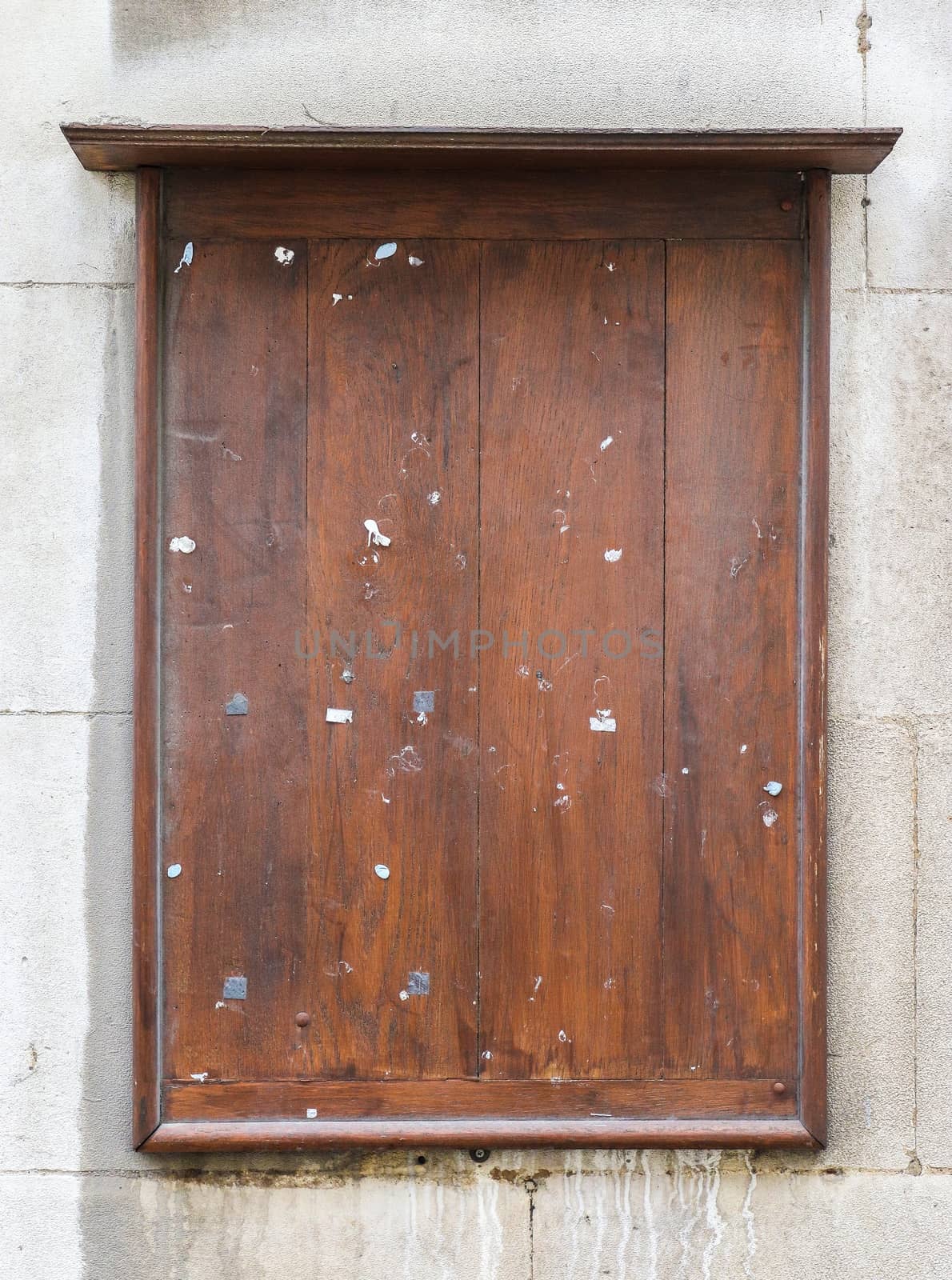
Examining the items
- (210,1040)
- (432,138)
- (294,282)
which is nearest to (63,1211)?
(210,1040)

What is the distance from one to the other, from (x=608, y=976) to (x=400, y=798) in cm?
61

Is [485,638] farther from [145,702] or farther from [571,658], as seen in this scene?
[145,702]

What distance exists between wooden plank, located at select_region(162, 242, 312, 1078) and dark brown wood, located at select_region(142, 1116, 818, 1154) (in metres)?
0.32

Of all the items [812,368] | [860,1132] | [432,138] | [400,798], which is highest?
[432,138]

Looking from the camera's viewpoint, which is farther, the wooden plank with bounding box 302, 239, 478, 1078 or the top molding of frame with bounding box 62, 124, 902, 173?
the wooden plank with bounding box 302, 239, 478, 1078

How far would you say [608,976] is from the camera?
2100 mm

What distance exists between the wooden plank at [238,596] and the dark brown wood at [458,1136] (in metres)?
0.32

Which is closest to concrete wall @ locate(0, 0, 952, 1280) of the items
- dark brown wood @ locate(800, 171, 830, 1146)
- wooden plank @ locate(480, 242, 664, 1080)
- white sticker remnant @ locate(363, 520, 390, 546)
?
dark brown wood @ locate(800, 171, 830, 1146)

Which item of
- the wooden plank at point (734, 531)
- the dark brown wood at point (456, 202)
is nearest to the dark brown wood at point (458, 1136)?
the wooden plank at point (734, 531)

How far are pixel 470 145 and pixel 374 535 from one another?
0.84 metres

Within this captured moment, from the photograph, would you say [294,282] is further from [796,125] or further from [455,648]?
[796,125]

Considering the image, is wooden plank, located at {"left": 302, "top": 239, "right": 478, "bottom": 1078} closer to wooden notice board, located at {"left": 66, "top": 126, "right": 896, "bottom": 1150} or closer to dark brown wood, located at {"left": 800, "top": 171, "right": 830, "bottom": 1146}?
wooden notice board, located at {"left": 66, "top": 126, "right": 896, "bottom": 1150}

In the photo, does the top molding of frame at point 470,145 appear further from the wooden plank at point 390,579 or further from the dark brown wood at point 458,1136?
the dark brown wood at point 458,1136

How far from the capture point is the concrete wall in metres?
2.09
